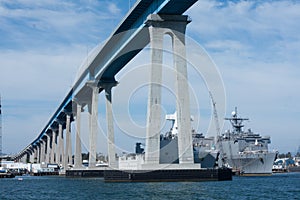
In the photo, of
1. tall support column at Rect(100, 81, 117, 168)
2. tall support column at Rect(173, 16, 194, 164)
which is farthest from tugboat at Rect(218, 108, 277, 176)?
tall support column at Rect(173, 16, 194, 164)

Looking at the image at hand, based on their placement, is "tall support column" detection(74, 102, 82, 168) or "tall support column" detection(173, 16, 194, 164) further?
"tall support column" detection(74, 102, 82, 168)

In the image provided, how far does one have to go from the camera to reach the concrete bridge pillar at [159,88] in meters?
64.6

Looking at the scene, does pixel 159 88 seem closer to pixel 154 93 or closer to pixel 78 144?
pixel 154 93

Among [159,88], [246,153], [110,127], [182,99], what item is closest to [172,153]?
[182,99]

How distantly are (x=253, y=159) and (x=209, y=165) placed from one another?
1008 inches

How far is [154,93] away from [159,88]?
3.32 feet

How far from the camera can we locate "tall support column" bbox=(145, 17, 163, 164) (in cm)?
6450

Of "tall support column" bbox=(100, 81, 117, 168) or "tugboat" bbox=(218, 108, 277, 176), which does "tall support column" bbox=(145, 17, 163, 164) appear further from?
"tugboat" bbox=(218, 108, 277, 176)

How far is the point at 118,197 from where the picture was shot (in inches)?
1891

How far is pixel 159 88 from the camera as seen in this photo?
214 ft

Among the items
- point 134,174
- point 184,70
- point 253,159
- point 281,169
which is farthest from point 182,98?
point 281,169

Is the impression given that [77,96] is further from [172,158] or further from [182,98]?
[182,98]

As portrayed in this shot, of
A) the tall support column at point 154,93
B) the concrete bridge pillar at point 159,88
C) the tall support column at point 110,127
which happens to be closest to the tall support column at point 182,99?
the concrete bridge pillar at point 159,88

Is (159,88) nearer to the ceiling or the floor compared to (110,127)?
nearer to the ceiling
